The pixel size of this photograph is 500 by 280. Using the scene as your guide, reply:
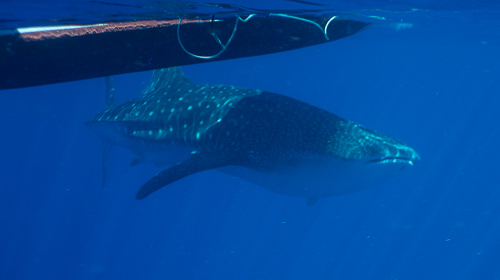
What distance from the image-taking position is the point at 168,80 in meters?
8.75

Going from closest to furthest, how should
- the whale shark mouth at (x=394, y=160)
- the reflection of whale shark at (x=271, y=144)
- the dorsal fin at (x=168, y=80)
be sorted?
the whale shark mouth at (x=394, y=160), the reflection of whale shark at (x=271, y=144), the dorsal fin at (x=168, y=80)

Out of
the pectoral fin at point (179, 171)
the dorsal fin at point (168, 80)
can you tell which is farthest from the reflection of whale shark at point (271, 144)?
the dorsal fin at point (168, 80)

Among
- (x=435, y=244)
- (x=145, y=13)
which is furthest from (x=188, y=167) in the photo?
(x=435, y=244)

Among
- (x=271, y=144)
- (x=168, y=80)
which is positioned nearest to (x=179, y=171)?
(x=271, y=144)

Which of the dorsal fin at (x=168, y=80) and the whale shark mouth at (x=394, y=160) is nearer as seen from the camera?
the whale shark mouth at (x=394, y=160)

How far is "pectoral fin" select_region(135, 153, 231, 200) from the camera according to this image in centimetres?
611

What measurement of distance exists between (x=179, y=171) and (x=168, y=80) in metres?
3.24

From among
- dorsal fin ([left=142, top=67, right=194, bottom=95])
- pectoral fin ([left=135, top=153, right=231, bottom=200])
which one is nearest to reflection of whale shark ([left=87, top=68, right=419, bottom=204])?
pectoral fin ([left=135, top=153, right=231, bottom=200])

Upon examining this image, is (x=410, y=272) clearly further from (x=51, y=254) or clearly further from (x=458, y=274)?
(x=51, y=254)

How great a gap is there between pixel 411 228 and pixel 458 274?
7.48 meters

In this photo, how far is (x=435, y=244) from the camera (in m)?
31.7

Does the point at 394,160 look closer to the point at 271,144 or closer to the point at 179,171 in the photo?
the point at 271,144

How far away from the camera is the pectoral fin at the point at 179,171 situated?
6105mm

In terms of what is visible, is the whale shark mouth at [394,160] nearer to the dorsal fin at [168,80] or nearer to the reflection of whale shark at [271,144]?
the reflection of whale shark at [271,144]
